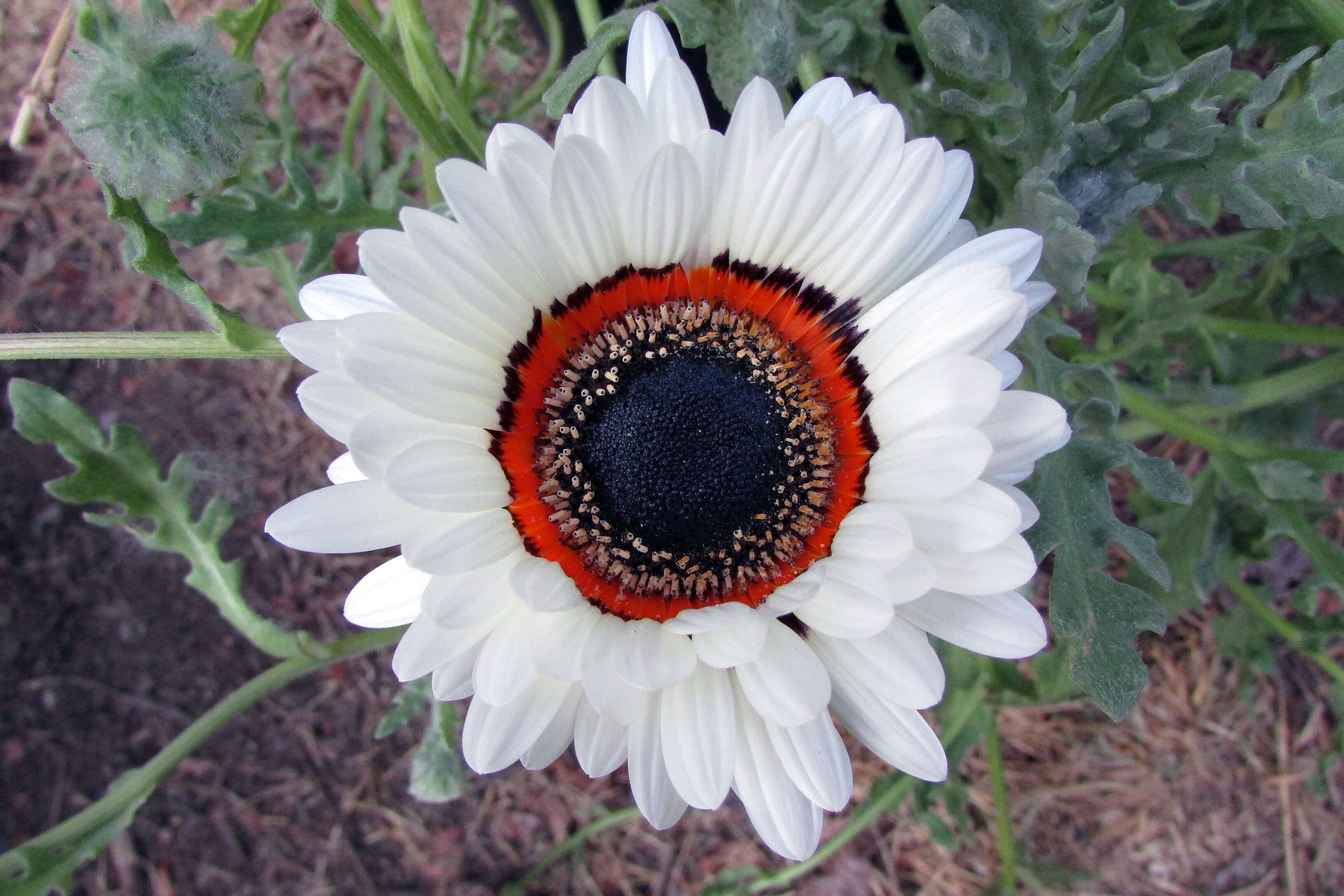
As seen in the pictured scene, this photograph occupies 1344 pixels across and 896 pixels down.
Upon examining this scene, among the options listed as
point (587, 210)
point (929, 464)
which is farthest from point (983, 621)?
point (587, 210)

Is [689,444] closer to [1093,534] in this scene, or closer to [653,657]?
[653,657]

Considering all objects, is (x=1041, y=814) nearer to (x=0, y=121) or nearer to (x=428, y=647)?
(x=428, y=647)

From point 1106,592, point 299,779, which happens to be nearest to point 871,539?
point 1106,592

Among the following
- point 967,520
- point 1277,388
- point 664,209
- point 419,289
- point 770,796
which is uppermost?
point 419,289

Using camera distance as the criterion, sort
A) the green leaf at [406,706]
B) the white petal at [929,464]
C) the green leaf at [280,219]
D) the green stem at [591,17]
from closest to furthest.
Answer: the white petal at [929,464] → the green leaf at [280,219] → the green stem at [591,17] → the green leaf at [406,706]

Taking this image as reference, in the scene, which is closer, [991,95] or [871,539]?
[871,539]

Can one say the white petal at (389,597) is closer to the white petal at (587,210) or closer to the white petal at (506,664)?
the white petal at (506,664)

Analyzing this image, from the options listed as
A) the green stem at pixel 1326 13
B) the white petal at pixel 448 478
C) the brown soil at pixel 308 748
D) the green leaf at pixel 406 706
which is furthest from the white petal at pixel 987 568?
the brown soil at pixel 308 748
